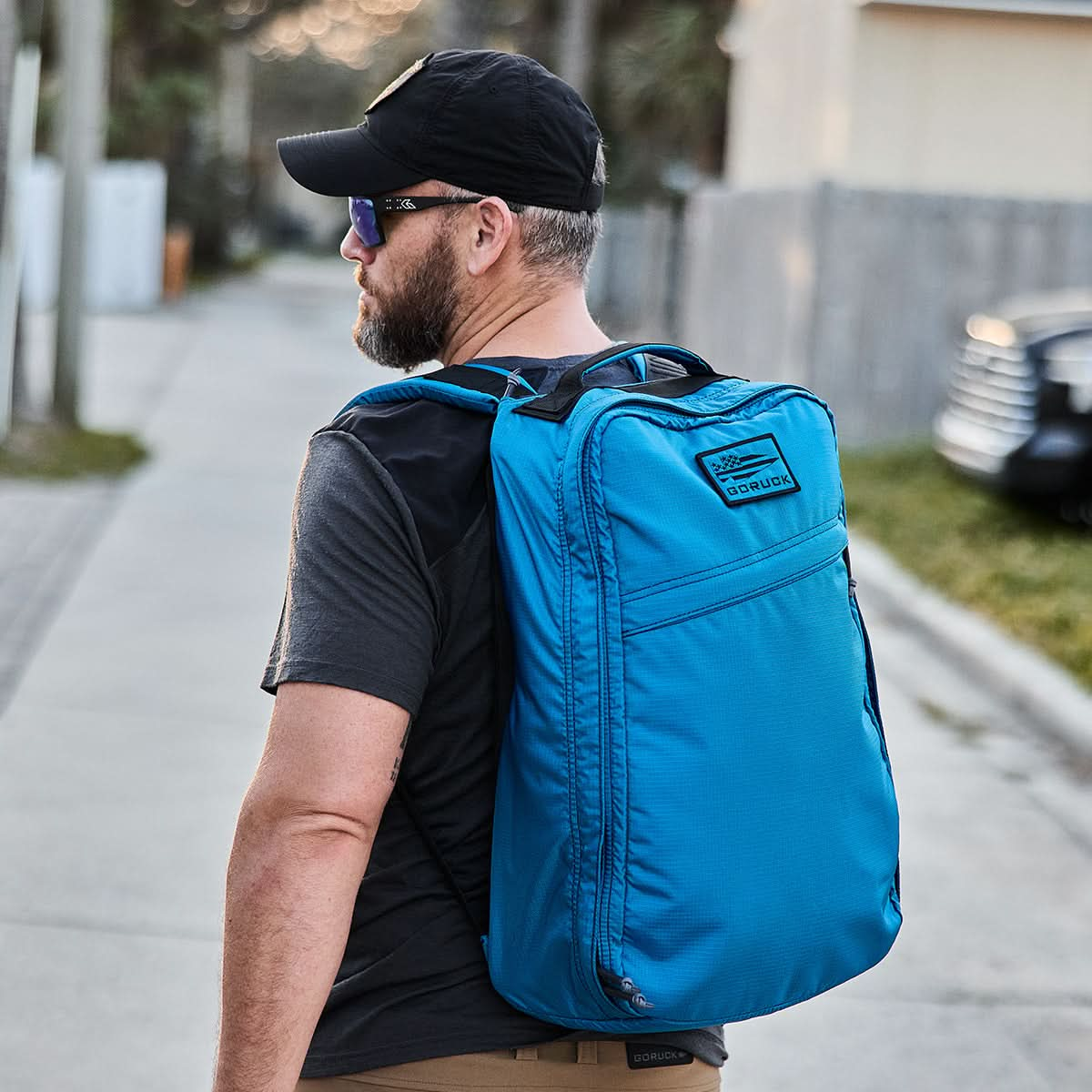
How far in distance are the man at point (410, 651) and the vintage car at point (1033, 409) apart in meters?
7.47

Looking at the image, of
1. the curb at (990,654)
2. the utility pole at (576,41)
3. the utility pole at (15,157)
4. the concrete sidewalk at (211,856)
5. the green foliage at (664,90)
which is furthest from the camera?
the utility pole at (576,41)

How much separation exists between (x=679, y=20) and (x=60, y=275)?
16330mm

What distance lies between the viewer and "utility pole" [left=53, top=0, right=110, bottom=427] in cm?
1075

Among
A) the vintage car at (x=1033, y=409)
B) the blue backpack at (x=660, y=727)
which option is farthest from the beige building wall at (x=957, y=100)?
the blue backpack at (x=660, y=727)

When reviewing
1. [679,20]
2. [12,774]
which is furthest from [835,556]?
[679,20]

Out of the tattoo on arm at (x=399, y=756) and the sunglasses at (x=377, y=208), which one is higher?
the sunglasses at (x=377, y=208)

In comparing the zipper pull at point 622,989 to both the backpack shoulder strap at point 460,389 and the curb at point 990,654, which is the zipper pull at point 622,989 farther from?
the curb at point 990,654

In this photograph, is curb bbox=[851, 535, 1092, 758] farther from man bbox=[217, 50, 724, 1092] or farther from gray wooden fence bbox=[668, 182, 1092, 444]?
man bbox=[217, 50, 724, 1092]

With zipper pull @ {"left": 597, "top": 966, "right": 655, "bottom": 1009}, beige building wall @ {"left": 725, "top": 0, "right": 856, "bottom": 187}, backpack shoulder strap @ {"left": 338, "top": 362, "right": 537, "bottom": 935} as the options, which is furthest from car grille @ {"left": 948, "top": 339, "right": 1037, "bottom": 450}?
zipper pull @ {"left": 597, "top": 966, "right": 655, "bottom": 1009}

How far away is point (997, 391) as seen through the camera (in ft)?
30.8

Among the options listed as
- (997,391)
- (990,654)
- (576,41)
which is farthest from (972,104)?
(576,41)

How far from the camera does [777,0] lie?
18.8 meters

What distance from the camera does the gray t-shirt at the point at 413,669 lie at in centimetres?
154

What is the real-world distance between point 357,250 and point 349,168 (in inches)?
3.7
